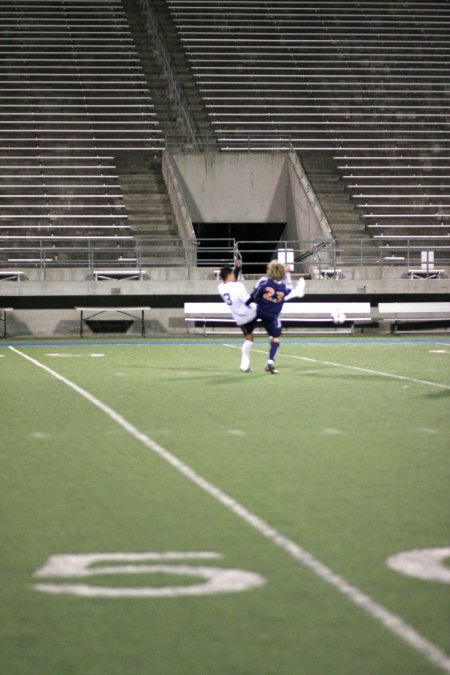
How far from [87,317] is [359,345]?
8687mm

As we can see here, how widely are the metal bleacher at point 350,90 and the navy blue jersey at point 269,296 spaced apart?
15.3 metres

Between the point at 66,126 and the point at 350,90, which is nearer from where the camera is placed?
the point at 66,126

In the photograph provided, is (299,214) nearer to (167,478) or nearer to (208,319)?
(208,319)

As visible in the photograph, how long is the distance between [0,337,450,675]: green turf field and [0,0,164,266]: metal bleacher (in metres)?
19.3

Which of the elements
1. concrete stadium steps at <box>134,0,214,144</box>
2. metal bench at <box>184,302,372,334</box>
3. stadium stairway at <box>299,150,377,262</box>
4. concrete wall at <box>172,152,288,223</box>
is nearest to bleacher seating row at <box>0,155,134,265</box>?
concrete wall at <box>172,152,288,223</box>

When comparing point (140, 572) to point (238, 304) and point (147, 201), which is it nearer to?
point (238, 304)

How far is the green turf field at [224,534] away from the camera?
420 centimetres

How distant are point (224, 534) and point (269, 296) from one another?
35.2 ft

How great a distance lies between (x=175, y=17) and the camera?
144 feet

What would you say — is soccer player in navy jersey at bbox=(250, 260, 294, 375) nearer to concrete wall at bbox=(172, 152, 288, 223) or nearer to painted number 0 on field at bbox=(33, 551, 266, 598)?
painted number 0 on field at bbox=(33, 551, 266, 598)

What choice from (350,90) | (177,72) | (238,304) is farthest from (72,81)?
(238,304)

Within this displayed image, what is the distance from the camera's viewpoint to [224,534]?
19.7ft

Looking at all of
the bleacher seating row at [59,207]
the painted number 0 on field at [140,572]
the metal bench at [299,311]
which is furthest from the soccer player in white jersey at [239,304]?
the bleacher seating row at [59,207]

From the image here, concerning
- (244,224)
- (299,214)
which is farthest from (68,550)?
(244,224)
